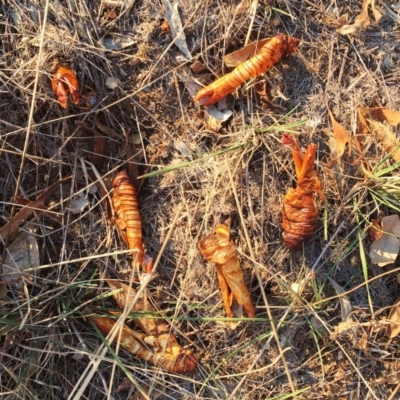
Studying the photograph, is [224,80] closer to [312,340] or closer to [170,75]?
[170,75]

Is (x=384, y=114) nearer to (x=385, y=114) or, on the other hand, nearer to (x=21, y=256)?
(x=385, y=114)

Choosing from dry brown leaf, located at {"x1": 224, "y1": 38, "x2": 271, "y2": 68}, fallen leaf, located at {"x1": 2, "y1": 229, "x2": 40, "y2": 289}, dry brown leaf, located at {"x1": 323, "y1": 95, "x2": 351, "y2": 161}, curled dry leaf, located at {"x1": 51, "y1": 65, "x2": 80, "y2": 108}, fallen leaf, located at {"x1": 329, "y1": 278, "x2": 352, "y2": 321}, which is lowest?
fallen leaf, located at {"x1": 329, "y1": 278, "x2": 352, "y2": 321}

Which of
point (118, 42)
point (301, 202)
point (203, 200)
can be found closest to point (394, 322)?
point (301, 202)

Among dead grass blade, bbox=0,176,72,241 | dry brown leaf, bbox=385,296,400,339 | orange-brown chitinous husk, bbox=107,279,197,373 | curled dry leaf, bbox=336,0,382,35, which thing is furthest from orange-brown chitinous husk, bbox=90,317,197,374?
curled dry leaf, bbox=336,0,382,35

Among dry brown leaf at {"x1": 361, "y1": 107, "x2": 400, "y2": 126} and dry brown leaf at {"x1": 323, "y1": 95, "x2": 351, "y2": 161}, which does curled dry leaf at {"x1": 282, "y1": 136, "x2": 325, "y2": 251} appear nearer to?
dry brown leaf at {"x1": 323, "y1": 95, "x2": 351, "y2": 161}

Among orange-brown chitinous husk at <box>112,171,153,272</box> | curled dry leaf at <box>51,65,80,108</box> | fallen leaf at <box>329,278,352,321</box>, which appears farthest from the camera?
fallen leaf at <box>329,278,352,321</box>

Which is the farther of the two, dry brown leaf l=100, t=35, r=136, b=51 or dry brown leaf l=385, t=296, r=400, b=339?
dry brown leaf l=385, t=296, r=400, b=339
